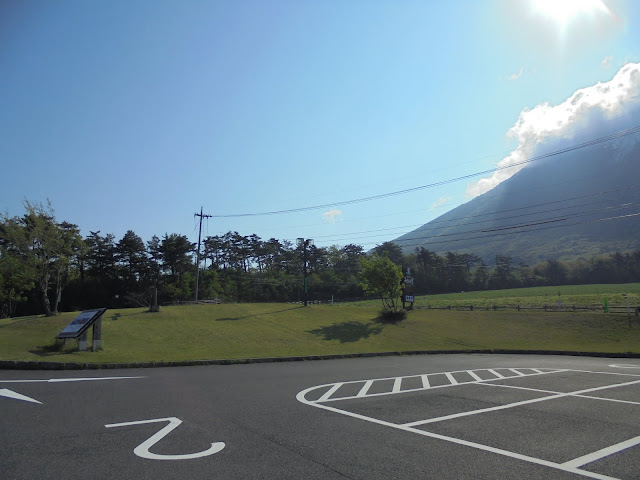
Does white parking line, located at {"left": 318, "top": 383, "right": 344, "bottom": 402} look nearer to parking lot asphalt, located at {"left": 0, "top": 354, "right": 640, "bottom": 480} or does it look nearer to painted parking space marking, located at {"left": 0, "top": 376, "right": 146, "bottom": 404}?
parking lot asphalt, located at {"left": 0, "top": 354, "right": 640, "bottom": 480}

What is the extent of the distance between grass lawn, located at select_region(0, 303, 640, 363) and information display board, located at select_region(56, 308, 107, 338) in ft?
7.72

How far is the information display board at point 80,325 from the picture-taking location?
16.7m

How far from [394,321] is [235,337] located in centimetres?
1863

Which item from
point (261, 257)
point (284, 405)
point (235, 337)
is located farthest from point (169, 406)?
point (261, 257)

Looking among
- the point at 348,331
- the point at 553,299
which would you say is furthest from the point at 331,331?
the point at 553,299

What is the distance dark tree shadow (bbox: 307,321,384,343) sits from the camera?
3120cm

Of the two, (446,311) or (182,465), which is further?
(446,311)

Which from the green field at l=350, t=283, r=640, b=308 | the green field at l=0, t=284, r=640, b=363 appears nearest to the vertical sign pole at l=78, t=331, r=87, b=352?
the green field at l=0, t=284, r=640, b=363

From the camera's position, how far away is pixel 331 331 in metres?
33.8

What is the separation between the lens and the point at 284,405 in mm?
7559

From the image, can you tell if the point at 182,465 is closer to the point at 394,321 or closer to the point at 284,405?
the point at 284,405

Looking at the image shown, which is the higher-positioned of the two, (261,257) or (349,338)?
(261,257)

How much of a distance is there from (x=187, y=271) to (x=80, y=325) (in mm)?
60967

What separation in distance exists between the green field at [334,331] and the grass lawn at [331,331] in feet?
0.17
